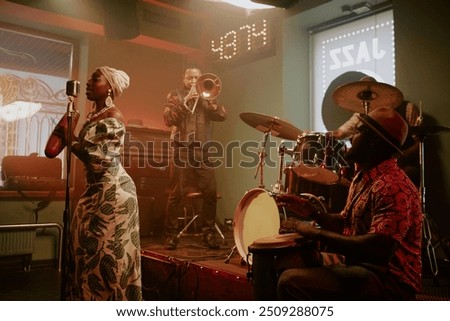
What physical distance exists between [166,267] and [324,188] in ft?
5.59

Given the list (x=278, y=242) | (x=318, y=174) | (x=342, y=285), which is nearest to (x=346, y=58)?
(x=318, y=174)

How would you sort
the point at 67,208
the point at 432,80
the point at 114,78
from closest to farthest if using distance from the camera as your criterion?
the point at 67,208
the point at 114,78
the point at 432,80

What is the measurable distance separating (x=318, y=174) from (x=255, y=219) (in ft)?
2.12

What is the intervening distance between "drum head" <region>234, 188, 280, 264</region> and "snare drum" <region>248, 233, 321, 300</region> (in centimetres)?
102

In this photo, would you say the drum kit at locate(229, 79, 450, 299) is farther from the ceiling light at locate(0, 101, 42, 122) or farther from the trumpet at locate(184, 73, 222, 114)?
the ceiling light at locate(0, 101, 42, 122)

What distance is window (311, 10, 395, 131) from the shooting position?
5.53 m

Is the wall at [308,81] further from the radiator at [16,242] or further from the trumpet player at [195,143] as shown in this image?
the radiator at [16,242]

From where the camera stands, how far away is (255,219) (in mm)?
3533

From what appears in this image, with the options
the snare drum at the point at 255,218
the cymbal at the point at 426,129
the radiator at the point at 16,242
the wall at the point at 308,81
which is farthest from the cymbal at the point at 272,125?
the radiator at the point at 16,242

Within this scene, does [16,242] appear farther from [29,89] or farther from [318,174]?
[318,174]

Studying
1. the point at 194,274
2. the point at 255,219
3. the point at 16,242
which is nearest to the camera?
the point at 255,219

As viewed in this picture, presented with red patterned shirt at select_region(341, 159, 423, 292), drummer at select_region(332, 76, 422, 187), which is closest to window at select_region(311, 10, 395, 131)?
drummer at select_region(332, 76, 422, 187)

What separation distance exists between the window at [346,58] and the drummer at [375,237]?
12.5 ft
